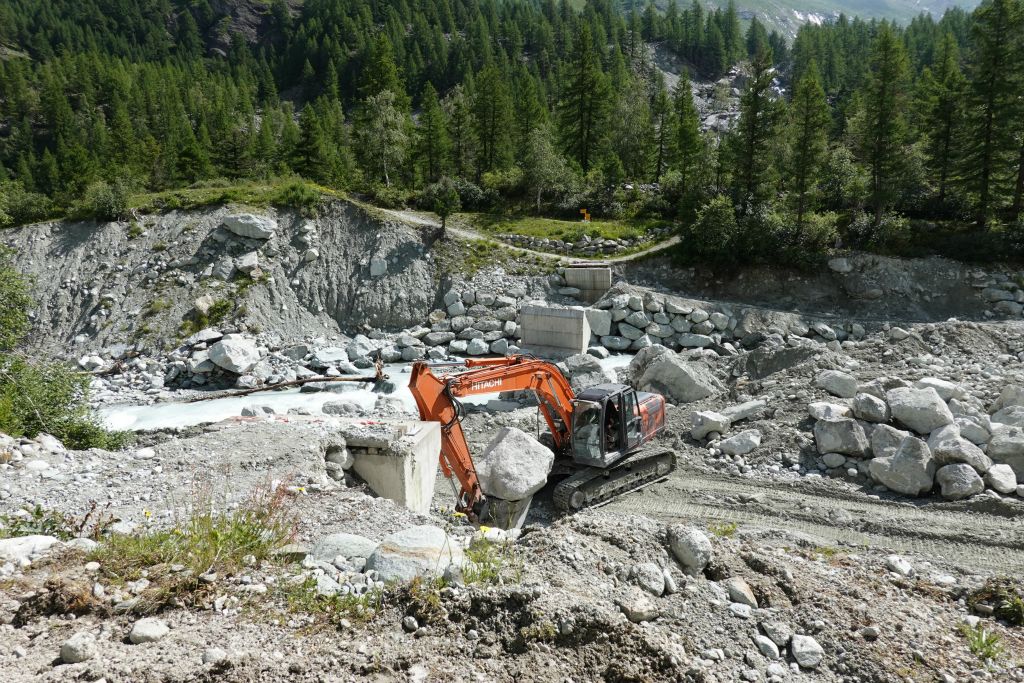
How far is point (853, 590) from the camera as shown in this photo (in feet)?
22.3

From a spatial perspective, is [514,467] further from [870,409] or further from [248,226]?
[248,226]

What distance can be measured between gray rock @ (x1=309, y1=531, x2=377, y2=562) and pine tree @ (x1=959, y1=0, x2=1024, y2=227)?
1354 inches

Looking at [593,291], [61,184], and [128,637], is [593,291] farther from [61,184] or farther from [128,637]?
[61,184]

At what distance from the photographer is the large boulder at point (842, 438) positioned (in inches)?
496

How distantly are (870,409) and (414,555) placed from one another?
10.7 metres

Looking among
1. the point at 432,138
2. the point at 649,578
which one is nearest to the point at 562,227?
the point at 432,138

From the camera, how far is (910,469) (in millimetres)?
11414

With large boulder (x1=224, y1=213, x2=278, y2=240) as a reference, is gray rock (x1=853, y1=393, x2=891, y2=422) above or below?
below

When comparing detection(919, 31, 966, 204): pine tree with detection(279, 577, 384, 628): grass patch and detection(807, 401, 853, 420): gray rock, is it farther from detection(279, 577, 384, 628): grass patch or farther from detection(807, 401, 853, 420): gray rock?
detection(279, 577, 384, 628): grass patch

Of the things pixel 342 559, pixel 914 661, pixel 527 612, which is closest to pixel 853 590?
pixel 914 661

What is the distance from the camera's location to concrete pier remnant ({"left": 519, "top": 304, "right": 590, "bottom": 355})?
76.6ft

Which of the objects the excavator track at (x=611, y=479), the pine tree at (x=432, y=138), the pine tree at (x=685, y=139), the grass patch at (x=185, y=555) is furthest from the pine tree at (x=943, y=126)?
the grass patch at (x=185, y=555)

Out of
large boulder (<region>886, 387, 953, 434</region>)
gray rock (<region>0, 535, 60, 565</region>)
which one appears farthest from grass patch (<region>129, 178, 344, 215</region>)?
gray rock (<region>0, 535, 60, 565</region>)

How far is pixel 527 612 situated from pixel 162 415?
17.6 metres
